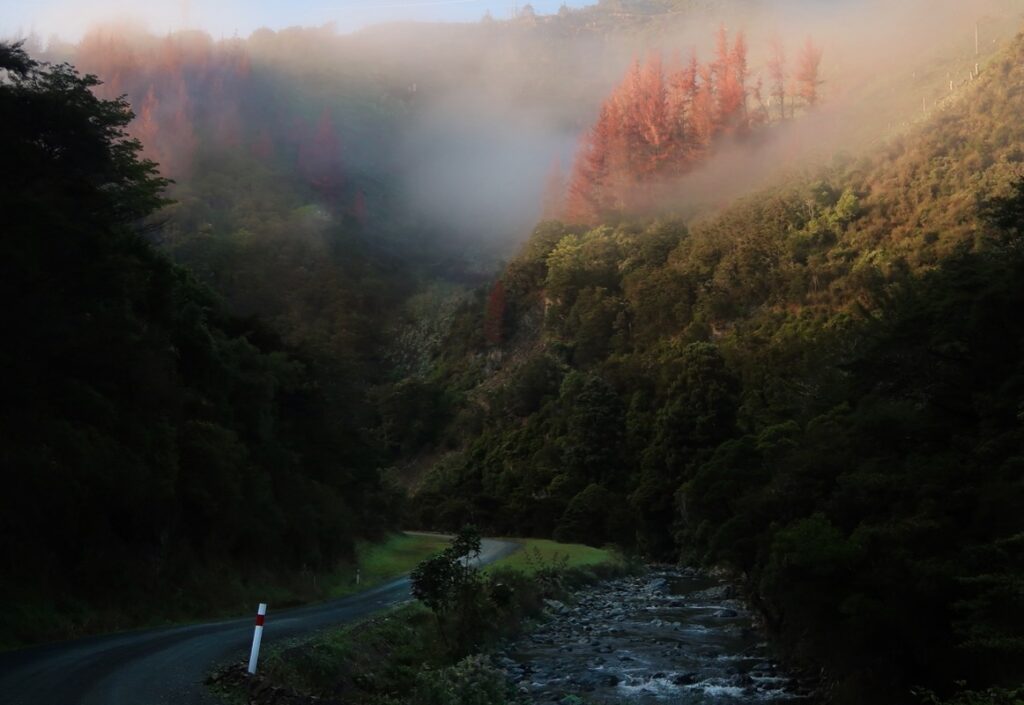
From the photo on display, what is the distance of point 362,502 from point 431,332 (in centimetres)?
6695

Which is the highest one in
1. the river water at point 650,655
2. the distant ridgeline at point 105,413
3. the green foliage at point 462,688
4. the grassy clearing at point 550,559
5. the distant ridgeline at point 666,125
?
the distant ridgeline at point 666,125

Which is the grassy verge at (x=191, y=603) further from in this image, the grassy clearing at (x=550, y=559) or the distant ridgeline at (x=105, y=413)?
the grassy clearing at (x=550, y=559)

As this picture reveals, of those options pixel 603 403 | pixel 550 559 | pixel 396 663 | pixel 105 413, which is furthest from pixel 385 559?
pixel 603 403

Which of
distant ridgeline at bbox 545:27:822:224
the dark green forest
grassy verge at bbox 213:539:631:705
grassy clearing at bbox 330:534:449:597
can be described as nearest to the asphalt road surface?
grassy verge at bbox 213:539:631:705

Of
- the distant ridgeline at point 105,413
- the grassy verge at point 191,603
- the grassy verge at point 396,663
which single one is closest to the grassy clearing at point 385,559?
the grassy verge at point 191,603

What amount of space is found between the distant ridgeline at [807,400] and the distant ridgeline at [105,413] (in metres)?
15.5

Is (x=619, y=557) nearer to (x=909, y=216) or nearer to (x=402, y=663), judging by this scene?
(x=909, y=216)

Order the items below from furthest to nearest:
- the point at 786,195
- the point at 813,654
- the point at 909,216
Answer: the point at 786,195 → the point at 909,216 → the point at 813,654

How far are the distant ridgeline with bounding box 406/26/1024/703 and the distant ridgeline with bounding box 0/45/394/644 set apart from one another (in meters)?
15.5

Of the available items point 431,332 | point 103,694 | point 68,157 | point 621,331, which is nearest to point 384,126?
point 431,332

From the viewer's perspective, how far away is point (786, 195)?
72750mm

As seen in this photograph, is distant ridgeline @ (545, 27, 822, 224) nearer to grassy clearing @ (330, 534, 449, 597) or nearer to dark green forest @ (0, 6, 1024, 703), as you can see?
dark green forest @ (0, 6, 1024, 703)

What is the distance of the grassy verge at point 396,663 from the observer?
13.8 meters

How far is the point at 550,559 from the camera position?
4628 cm
